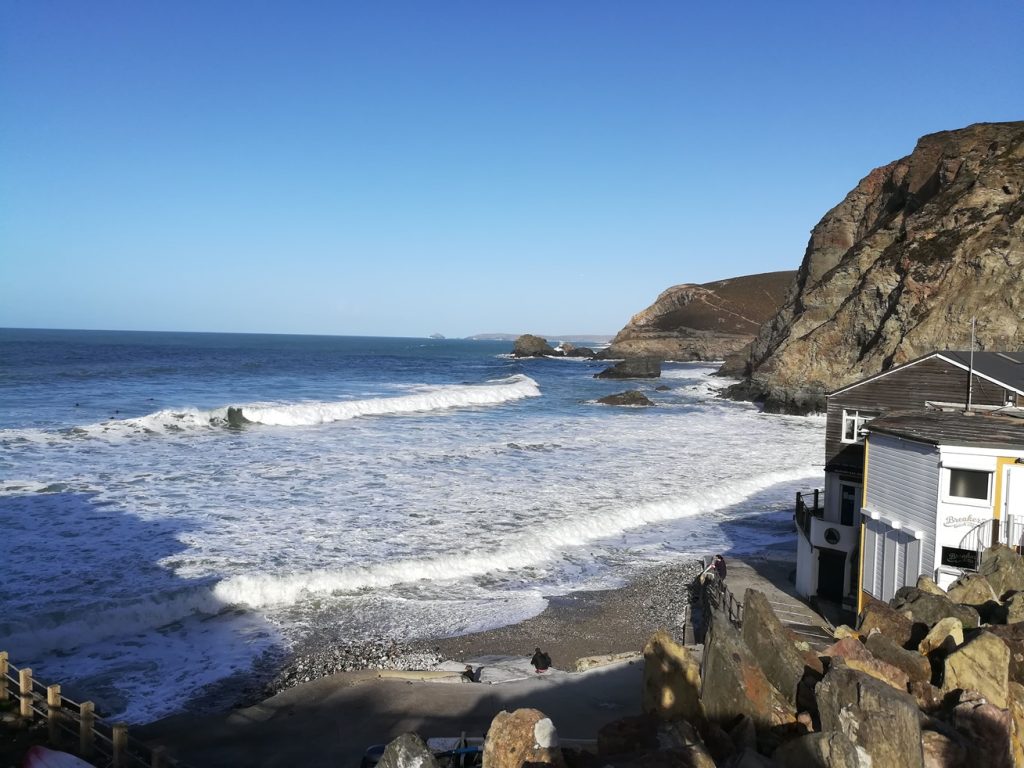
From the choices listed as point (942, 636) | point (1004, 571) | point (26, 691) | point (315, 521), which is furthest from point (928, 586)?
point (315, 521)

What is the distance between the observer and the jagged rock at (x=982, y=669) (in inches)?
272

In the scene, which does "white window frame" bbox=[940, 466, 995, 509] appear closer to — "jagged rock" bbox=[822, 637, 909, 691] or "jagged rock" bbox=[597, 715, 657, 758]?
"jagged rock" bbox=[822, 637, 909, 691]

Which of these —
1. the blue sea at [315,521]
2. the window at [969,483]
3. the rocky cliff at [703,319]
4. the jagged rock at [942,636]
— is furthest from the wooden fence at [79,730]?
the rocky cliff at [703,319]

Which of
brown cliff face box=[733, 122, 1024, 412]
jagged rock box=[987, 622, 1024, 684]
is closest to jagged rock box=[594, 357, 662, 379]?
brown cliff face box=[733, 122, 1024, 412]

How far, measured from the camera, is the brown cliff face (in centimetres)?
4166

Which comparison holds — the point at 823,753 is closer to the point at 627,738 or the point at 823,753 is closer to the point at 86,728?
the point at 627,738

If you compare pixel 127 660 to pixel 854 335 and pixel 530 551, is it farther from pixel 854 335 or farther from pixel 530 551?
pixel 854 335

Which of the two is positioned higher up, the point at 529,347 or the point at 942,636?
the point at 529,347

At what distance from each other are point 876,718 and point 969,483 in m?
6.89

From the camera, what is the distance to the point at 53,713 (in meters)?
8.33

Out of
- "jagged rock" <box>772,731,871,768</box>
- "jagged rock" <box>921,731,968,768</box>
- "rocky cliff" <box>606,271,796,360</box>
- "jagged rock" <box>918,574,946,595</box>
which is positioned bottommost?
"jagged rock" <box>918,574,946,595</box>

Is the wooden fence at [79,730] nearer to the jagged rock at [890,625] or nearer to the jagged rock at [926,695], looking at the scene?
the jagged rock at [926,695]

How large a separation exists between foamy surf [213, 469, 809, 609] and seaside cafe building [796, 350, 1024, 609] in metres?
6.16

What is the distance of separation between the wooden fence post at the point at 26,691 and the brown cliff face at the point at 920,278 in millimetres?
44452
